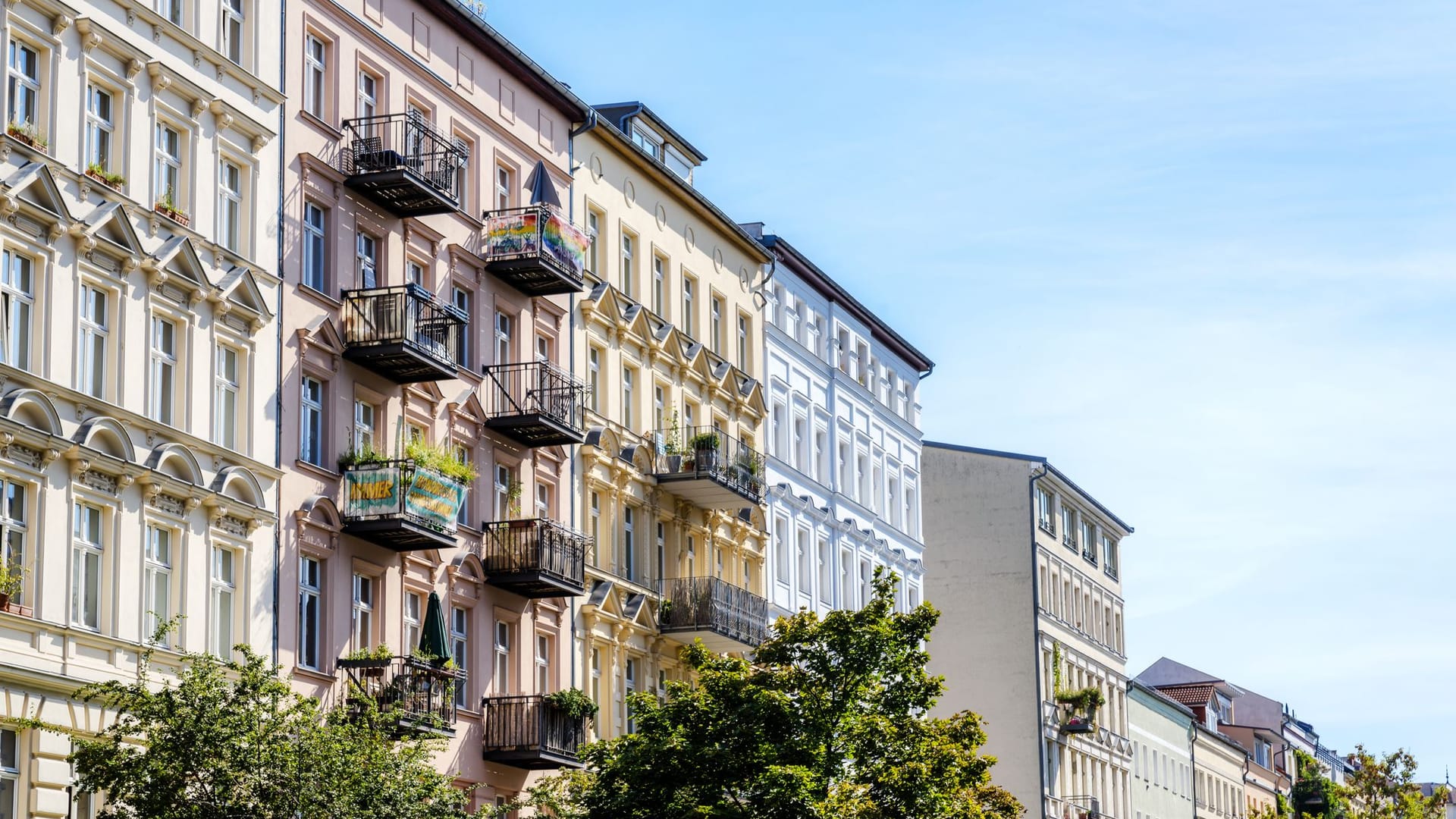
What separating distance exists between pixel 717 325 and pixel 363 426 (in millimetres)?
19073

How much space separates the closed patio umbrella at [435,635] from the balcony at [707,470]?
13124 mm

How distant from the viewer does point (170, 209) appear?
3288 centimetres

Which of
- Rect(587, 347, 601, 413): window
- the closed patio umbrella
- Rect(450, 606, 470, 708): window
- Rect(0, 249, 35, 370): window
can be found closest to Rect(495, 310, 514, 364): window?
Rect(587, 347, 601, 413): window

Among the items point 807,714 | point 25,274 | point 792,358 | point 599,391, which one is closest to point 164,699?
point 25,274

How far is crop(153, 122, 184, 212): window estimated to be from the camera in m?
32.9

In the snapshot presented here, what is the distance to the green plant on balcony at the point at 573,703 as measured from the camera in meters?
42.8

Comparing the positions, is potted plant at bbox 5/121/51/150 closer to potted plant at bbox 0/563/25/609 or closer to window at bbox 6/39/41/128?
window at bbox 6/39/41/128

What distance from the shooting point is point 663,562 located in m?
51.9

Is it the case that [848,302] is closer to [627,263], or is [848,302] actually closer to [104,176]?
[627,263]

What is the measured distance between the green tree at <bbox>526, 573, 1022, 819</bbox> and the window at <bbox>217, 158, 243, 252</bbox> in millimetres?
10956

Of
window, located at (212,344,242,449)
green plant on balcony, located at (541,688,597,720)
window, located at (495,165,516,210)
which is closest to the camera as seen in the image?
window, located at (212,344,242,449)

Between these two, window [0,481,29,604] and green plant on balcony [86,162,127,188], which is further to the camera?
green plant on balcony [86,162,127,188]

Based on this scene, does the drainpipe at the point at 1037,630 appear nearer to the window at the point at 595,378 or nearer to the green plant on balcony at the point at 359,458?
the window at the point at 595,378

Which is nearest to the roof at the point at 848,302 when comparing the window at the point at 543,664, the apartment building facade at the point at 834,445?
the apartment building facade at the point at 834,445
